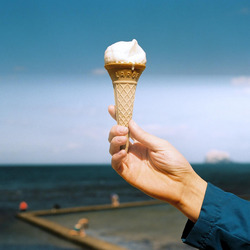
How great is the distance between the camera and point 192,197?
2059 mm

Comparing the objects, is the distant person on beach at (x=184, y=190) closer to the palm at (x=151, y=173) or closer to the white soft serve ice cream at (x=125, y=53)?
the palm at (x=151, y=173)

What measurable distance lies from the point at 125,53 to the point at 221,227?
3.87 feet

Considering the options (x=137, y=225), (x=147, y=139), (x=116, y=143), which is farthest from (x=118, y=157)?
(x=137, y=225)

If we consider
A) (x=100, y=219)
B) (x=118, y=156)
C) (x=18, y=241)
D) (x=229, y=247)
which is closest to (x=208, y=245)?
(x=229, y=247)

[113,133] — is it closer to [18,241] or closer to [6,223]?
[18,241]

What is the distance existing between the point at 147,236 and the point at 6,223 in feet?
33.6

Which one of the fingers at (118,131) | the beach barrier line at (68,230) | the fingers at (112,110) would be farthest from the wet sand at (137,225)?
the fingers at (118,131)

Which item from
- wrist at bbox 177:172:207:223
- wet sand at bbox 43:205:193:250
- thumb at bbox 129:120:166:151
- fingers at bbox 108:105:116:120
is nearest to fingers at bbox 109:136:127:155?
thumb at bbox 129:120:166:151

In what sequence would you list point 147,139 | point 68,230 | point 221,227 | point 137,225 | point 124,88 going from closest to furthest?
point 221,227
point 147,139
point 124,88
point 68,230
point 137,225

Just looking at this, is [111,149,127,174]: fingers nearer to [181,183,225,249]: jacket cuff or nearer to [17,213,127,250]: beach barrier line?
[181,183,225,249]: jacket cuff

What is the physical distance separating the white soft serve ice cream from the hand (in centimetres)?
40

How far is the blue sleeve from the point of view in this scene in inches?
74.1

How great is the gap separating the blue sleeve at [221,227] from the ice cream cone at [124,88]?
0.66 meters

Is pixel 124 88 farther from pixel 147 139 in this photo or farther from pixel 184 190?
pixel 184 190
